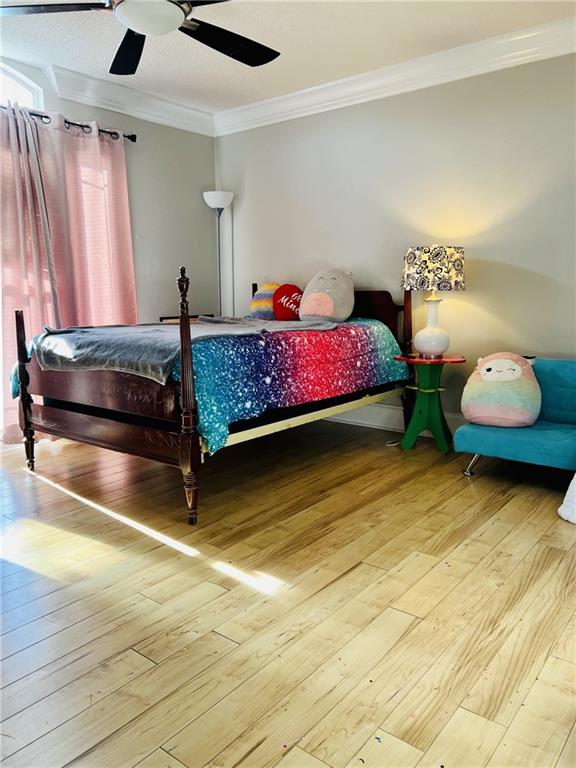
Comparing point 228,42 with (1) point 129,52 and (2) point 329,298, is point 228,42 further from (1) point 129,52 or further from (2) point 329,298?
(2) point 329,298

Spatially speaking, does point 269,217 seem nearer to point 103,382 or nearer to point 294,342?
point 294,342

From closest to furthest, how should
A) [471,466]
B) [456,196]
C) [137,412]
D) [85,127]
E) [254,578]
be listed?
[254,578]
[137,412]
[471,466]
[456,196]
[85,127]

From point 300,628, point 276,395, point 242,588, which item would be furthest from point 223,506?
point 300,628

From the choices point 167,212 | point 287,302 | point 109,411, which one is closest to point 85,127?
point 167,212

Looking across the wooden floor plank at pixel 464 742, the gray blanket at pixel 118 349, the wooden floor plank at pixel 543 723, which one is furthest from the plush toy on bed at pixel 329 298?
the wooden floor plank at pixel 464 742

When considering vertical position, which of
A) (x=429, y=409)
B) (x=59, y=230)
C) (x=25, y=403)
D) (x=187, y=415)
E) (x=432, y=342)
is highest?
(x=59, y=230)

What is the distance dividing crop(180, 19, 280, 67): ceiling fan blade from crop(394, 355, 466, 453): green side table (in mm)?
1909

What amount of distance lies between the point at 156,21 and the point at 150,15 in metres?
0.04

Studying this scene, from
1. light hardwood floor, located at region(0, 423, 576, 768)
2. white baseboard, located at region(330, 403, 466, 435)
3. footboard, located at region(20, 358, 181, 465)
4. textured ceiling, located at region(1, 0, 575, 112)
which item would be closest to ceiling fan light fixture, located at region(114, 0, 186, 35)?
textured ceiling, located at region(1, 0, 575, 112)

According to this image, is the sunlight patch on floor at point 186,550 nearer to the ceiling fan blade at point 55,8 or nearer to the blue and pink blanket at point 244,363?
the blue and pink blanket at point 244,363

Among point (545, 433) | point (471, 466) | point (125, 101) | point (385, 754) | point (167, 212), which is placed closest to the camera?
point (385, 754)

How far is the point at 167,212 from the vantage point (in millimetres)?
4863

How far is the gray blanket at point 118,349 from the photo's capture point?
2.61 metres

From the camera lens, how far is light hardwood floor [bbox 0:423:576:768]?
4.43ft
